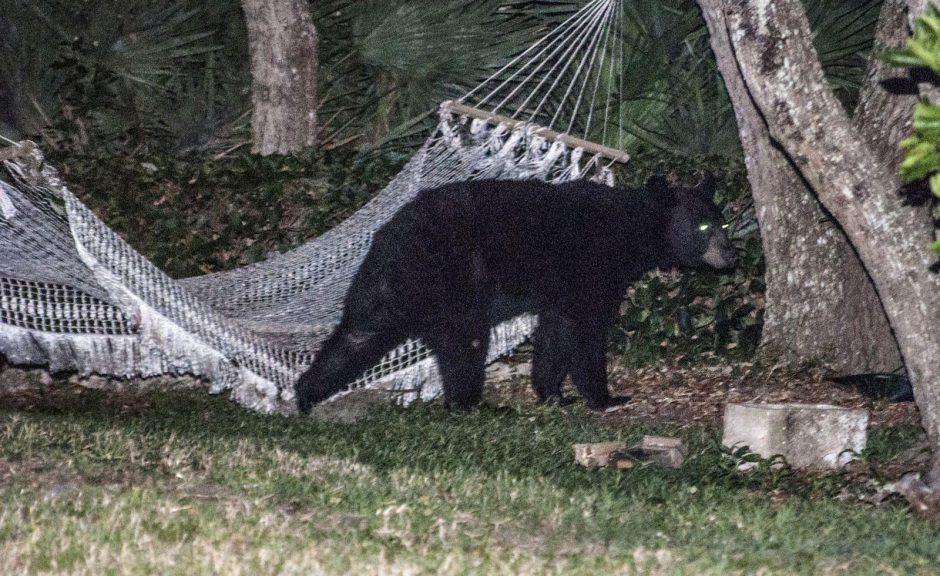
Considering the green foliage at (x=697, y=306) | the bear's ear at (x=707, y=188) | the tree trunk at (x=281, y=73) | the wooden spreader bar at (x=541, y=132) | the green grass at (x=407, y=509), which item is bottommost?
the green grass at (x=407, y=509)

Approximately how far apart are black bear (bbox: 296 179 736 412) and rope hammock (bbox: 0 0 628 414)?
0.25 m

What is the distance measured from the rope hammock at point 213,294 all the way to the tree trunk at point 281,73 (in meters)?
2.24

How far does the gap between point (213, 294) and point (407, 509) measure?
10.3 ft

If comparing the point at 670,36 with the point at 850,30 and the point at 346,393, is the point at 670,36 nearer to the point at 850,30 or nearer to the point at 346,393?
the point at 850,30

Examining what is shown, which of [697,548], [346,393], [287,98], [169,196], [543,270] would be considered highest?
[287,98]

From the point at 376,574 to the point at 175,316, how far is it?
121 inches

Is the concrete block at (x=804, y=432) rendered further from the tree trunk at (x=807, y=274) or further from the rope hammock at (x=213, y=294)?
the rope hammock at (x=213, y=294)

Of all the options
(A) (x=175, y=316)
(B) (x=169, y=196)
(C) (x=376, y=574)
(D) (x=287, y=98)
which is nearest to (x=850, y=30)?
(D) (x=287, y=98)

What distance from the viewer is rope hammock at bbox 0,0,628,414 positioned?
257 inches

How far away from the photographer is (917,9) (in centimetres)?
540

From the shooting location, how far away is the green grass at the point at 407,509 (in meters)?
3.83

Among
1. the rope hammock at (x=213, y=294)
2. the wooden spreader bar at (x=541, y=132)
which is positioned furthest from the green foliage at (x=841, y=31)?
the rope hammock at (x=213, y=294)

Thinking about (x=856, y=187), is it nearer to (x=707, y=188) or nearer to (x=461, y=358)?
(x=461, y=358)

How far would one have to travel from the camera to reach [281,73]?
32.7 ft
